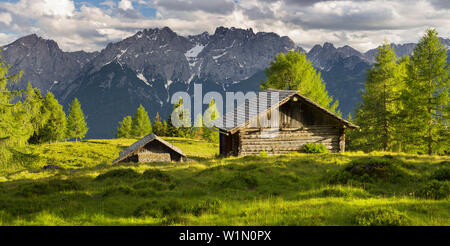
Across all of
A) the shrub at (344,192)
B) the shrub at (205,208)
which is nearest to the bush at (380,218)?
the shrub at (344,192)

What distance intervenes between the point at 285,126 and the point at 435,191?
15.5 metres

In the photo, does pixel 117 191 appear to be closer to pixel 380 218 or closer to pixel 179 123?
pixel 380 218

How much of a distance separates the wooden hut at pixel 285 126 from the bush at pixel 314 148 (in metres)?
0.37

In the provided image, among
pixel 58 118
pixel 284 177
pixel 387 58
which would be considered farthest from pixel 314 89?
pixel 58 118

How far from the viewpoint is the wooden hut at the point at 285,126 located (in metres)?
23.9

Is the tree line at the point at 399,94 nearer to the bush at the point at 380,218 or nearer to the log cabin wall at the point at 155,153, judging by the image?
the log cabin wall at the point at 155,153

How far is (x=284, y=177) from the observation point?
12.8 metres

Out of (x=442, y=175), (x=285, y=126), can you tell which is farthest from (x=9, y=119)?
(x=442, y=175)

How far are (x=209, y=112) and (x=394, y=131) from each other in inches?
1836

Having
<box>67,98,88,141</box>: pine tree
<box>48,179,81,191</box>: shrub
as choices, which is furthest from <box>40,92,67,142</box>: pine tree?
<box>48,179,81,191</box>: shrub

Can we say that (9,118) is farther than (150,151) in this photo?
No

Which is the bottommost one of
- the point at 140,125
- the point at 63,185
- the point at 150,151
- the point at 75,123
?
the point at 140,125

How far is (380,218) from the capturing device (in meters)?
6.77

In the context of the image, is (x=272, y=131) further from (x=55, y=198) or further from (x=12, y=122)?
(x=12, y=122)
